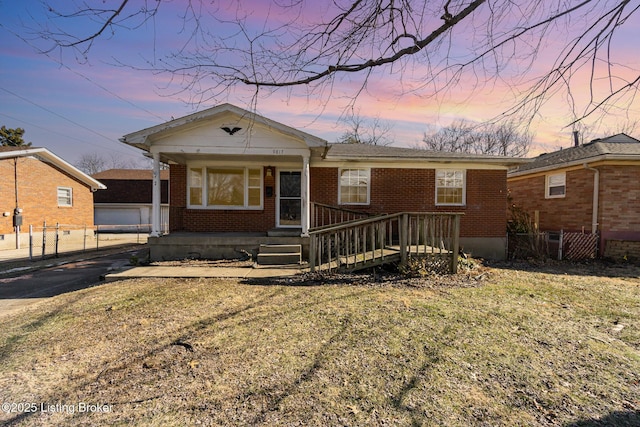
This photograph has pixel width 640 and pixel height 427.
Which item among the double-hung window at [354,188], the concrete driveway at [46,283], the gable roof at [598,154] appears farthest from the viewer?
the double-hung window at [354,188]

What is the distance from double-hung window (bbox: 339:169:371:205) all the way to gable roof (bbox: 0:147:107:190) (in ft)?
50.7

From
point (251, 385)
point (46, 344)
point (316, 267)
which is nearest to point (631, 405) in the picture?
point (251, 385)

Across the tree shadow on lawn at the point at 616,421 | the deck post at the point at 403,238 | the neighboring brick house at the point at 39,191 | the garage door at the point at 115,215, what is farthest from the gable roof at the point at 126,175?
the tree shadow on lawn at the point at 616,421

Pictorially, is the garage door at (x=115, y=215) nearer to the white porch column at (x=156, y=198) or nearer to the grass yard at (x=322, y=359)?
the white porch column at (x=156, y=198)

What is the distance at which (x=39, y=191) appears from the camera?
16.5 metres

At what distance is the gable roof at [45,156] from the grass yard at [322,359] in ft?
45.0

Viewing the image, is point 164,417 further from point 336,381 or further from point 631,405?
point 631,405

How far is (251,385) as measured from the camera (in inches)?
117

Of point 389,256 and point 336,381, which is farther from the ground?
point 389,256

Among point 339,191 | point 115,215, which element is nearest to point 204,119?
point 339,191

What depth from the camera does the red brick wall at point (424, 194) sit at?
10.9 metres

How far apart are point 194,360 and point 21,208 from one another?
1797 cm

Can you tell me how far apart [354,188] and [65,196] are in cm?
1747

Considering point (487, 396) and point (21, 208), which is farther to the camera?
point (21, 208)
